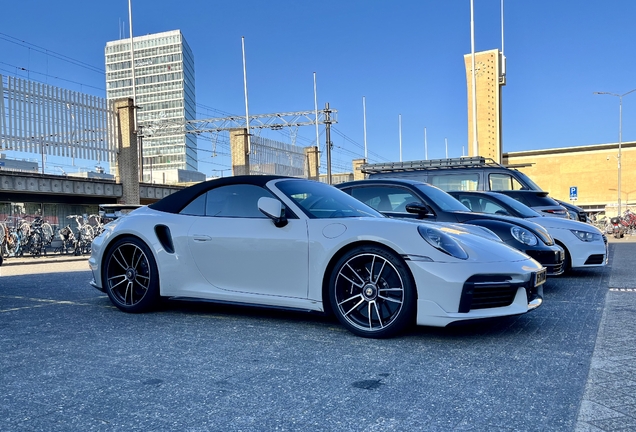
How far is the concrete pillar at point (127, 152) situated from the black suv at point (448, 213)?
2801 centimetres

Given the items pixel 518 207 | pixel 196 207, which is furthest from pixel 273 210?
pixel 518 207

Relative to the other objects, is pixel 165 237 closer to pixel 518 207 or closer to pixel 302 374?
pixel 302 374

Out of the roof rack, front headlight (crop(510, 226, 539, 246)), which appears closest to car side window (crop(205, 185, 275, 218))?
front headlight (crop(510, 226, 539, 246))

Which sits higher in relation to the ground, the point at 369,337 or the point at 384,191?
the point at 384,191

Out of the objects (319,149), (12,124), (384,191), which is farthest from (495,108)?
(384,191)

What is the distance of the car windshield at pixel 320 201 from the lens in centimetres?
437

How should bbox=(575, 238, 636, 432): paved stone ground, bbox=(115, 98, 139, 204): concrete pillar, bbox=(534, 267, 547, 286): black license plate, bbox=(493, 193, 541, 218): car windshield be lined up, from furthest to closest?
bbox=(115, 98, 139, 204): concrete pillar < bbox=(493, 193, 541, 218): car windshield < bbox=(534, 267, 547, 286): black license plate < bbox=(575, 238, 636, 432): paved stone ground

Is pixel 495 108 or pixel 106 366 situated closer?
pixel 106 366

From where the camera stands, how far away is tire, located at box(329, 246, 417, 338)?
3746 millimetres

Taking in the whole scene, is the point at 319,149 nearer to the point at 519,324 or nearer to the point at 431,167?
the point at 431,167

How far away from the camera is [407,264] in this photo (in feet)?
12.3

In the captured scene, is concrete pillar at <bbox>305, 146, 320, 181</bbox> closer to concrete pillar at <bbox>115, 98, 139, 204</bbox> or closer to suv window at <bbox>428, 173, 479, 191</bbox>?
concrete pillar at <bbox>115, 98, 139, 204</bbox>

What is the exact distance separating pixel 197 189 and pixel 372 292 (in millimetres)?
2001

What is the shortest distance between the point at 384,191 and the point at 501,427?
4.58 metres
